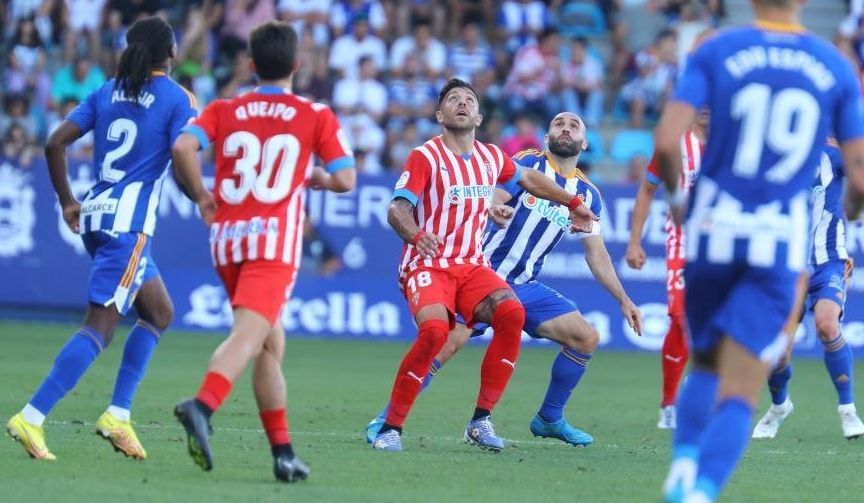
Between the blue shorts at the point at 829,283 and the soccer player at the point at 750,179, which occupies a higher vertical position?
the soccer player at the point at 750,179

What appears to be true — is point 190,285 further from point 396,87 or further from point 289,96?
point 289,96

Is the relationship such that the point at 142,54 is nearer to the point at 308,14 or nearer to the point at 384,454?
the point at 384,454

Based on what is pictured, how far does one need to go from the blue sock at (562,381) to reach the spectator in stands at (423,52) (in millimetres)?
12326

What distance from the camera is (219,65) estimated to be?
22.2 meters

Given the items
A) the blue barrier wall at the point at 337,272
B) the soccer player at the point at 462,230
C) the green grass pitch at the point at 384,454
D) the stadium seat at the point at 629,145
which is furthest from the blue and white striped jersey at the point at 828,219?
the stadium seat at the point at 629,145

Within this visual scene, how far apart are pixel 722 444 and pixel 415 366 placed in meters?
3.58

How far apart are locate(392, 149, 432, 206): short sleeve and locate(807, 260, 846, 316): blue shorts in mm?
3165

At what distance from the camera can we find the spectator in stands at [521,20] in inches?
910

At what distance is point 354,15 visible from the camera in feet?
75.3

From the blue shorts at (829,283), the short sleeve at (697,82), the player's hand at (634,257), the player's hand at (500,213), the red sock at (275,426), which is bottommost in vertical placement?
the red sock at (275,426)

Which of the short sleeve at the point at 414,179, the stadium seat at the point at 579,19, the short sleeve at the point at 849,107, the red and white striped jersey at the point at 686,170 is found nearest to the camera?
the short sleeve at the point at 849,107

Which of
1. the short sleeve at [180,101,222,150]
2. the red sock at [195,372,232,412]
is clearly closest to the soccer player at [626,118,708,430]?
the short sleeve at [180,101,222,150]

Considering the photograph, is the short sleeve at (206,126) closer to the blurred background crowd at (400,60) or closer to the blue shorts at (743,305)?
the blue shorts at (743,305)

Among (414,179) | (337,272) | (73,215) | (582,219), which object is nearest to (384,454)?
(414,179)
